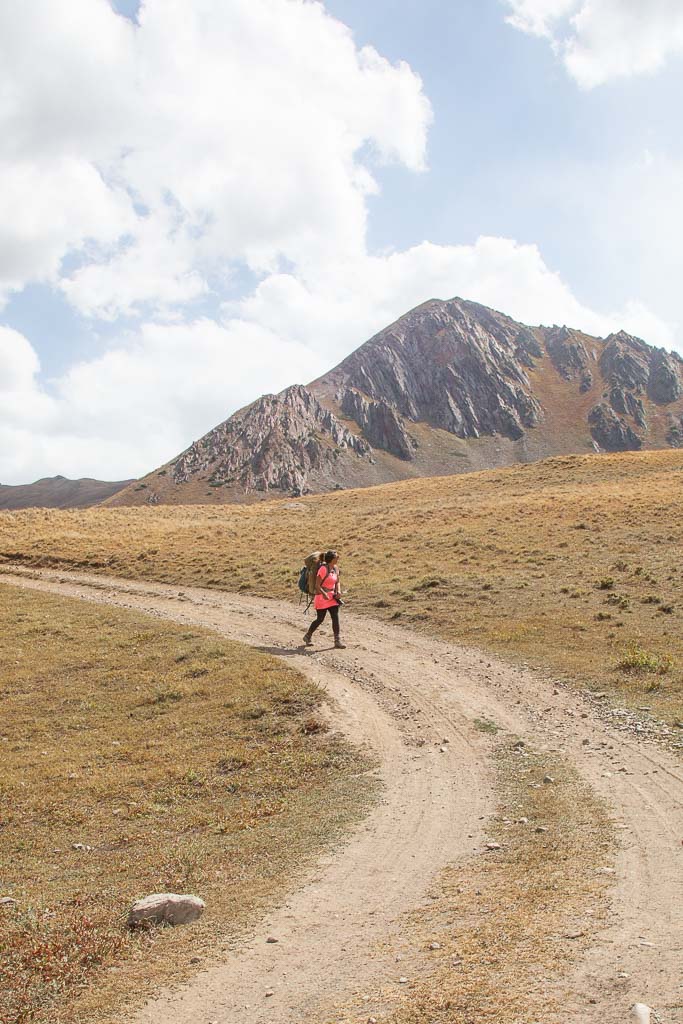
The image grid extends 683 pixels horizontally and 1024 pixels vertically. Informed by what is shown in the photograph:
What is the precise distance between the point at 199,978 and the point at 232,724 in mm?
8845

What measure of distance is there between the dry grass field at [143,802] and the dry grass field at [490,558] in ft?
25.2

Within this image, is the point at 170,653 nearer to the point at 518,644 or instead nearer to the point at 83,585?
the point at 518,644

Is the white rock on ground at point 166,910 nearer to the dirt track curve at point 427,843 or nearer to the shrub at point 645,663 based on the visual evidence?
the dirt track curve at point 427,843

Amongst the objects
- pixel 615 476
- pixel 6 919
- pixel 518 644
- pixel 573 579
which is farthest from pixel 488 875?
pixel 615 476

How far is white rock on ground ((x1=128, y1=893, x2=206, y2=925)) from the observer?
697 cm

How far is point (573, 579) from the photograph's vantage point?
88.9 feet

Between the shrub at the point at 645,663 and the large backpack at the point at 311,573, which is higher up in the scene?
the large backpack at the point at 311,573

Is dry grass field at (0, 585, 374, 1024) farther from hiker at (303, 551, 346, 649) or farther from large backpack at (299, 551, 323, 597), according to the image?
large backpack at (299, 551, 323, 597)

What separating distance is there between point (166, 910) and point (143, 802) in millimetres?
4781

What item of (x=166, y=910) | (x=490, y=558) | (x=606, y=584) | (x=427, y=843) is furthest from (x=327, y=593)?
(x=490, y=558)

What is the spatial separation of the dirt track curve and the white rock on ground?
0.84 meters

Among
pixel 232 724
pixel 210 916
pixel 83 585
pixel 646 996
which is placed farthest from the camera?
pixel 83 585

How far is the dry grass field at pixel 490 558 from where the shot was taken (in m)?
19.0

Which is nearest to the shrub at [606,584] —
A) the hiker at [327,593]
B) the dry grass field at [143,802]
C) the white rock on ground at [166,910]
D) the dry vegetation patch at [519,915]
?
the hiker at [327,593]
